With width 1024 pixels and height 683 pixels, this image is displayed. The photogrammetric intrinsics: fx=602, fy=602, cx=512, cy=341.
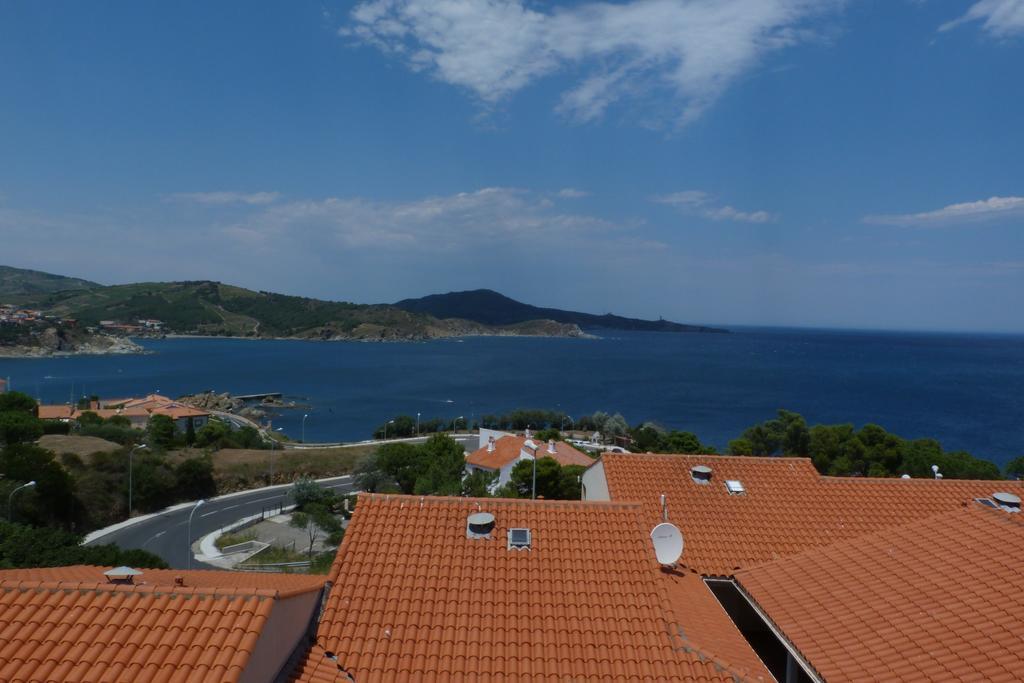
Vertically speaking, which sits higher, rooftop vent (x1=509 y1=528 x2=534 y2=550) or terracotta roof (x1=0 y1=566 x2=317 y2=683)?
terracotta roof (x1=0 y1=566 x2=317 y2=683)

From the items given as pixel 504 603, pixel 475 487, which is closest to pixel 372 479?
pixel 475 487

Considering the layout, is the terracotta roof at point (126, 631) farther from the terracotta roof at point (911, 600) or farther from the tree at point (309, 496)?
the tree at point (309, 496)

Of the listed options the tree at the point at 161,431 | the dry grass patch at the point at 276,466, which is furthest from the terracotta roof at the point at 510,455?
the tree at the point at 161,431

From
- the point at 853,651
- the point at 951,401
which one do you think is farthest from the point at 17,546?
the point at 951,401

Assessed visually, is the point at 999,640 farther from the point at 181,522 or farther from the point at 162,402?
the point at 162,402

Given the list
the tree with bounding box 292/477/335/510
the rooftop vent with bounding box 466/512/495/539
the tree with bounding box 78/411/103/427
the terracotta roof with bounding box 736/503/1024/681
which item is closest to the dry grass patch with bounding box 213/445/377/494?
the tree with bounding box 292/477/335/510

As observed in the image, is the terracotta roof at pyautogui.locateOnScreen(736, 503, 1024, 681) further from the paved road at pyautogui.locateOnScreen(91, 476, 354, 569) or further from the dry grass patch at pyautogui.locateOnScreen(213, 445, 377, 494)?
the dry grass patch at pyautogui.locateOnScreen(213, 445, 377, 494)
